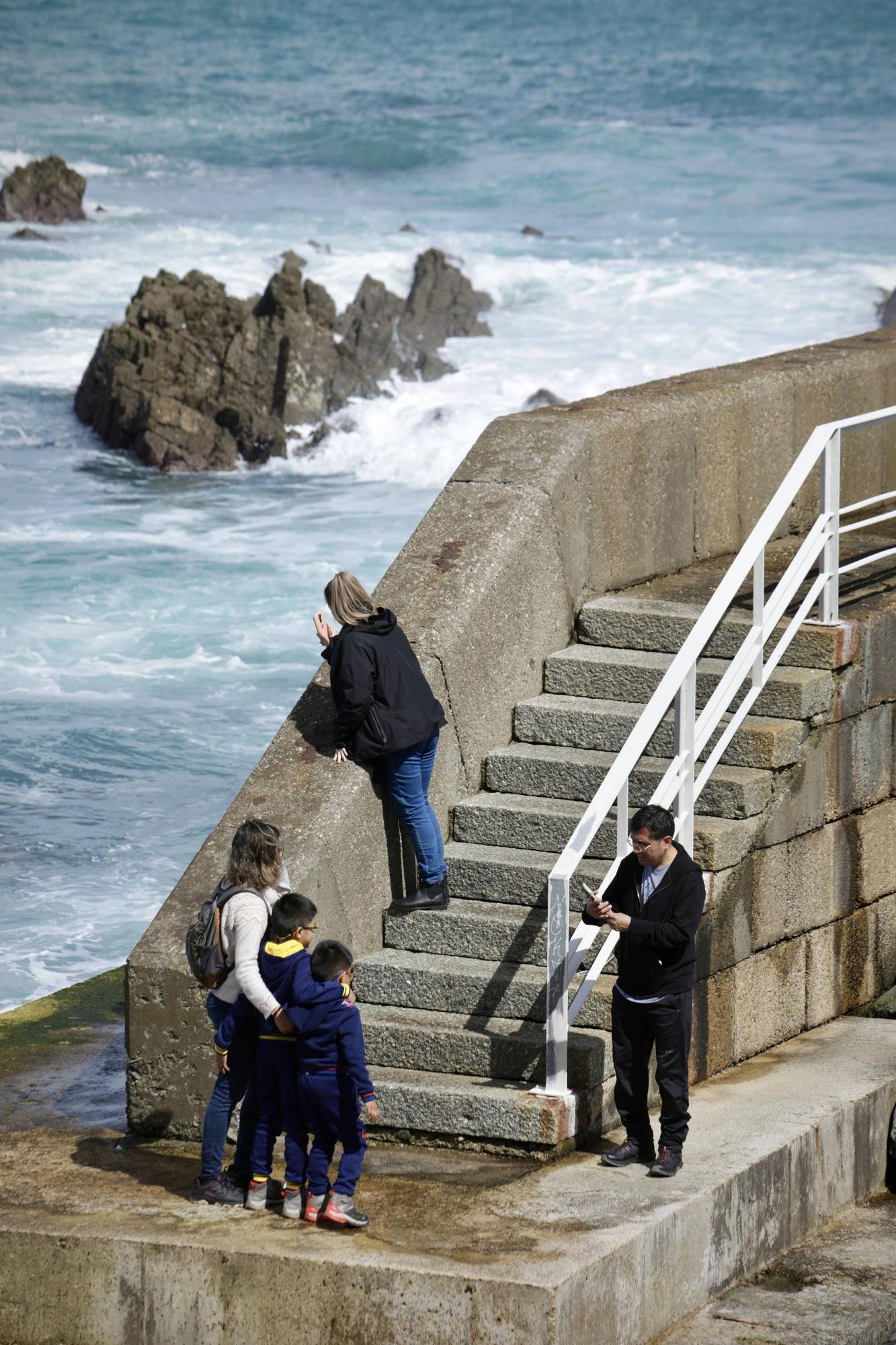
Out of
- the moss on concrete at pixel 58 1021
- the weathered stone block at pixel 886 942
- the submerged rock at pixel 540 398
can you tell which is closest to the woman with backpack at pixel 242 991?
the moss on concrete at pixel 58 1021

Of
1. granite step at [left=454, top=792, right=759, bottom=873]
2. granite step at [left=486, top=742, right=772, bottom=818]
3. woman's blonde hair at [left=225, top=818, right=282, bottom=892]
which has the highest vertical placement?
woman's blonde hair at [left=225, top=818, right=282, bottom=892]

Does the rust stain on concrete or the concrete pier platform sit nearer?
the concrete pier platform

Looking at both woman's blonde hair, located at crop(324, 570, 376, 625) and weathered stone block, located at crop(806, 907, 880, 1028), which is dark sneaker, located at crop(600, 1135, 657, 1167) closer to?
weathered stone block, located at crop(806, 907, 880, 1028)

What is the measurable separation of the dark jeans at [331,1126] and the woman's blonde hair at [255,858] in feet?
1.90

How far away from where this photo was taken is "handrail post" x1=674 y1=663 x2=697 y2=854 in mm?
6414

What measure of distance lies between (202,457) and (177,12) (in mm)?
50833

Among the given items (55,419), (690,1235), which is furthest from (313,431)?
(690,1235)

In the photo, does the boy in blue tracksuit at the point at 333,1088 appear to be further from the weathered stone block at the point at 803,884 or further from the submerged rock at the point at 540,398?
the submerged rock at the point at 540,398

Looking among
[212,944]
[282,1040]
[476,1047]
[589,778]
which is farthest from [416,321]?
[282,1040]

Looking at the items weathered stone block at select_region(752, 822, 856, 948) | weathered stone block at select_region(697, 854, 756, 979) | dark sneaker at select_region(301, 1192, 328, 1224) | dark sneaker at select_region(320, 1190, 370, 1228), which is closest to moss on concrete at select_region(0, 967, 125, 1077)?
dark sneaker at select_region(301, 1192, 328, 1224)

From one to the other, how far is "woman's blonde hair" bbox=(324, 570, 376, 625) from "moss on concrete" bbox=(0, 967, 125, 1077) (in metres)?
2.15

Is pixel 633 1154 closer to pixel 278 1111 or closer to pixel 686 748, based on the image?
pixel 278 1111

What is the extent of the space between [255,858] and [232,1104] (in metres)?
0.80

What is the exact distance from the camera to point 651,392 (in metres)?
8.77
